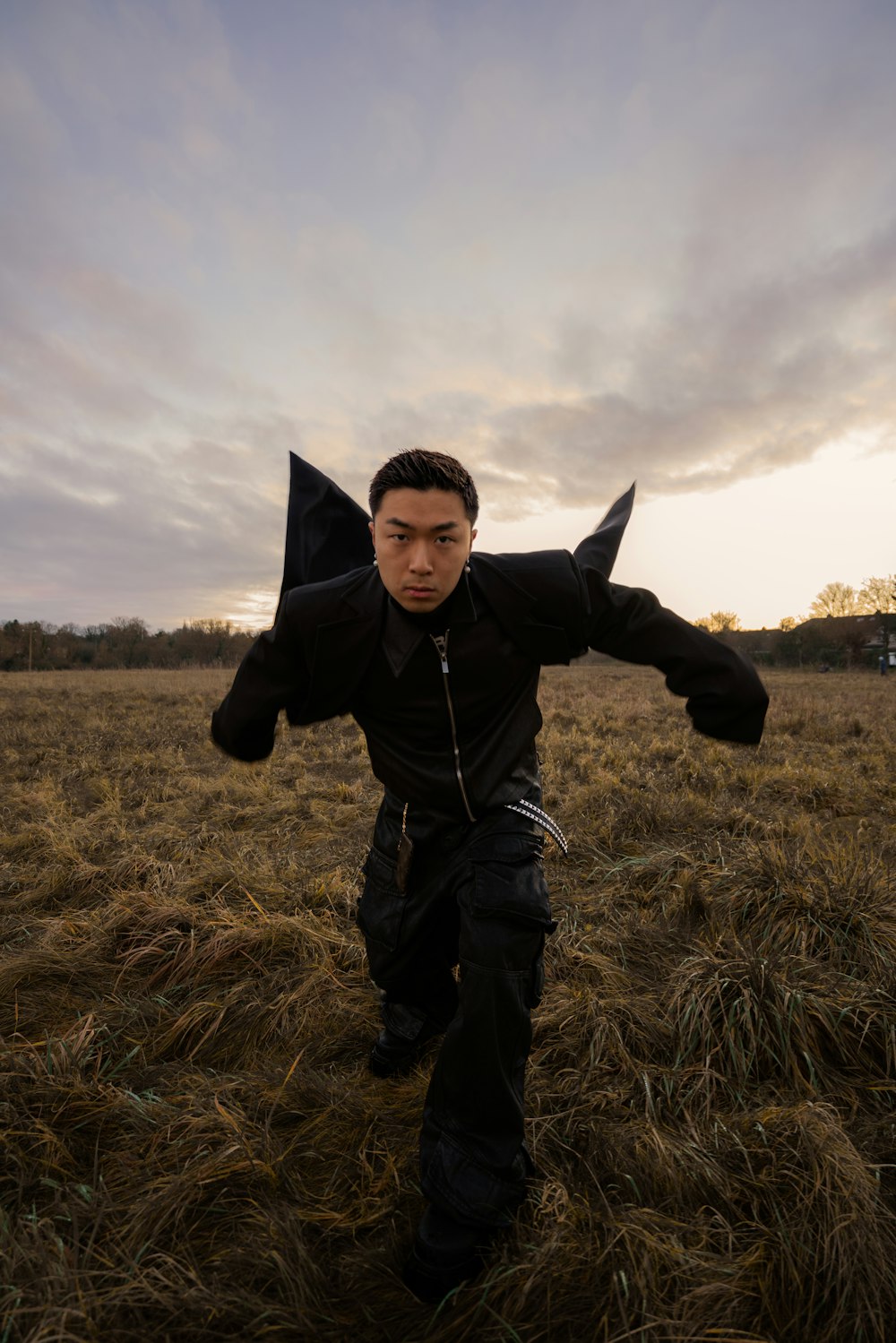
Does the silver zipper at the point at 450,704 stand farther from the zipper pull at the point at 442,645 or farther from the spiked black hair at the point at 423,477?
the spiked black hair at the point at 423,477

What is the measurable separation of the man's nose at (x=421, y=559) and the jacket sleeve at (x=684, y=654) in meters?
0.49

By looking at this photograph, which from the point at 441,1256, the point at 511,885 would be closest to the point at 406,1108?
the point at 441,1256

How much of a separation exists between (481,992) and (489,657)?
0.94 m

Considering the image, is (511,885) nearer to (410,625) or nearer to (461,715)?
(461,715)

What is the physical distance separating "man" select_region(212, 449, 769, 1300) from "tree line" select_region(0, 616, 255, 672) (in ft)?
189

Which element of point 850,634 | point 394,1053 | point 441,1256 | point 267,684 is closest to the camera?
point 441,1256

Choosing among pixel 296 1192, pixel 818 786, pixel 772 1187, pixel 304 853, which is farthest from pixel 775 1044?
pixel 818 786

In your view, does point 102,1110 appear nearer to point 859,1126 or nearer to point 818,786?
point 859,1126

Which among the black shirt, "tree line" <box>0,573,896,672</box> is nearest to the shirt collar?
the black shirt

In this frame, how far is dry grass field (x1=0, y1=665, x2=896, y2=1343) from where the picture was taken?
4.72 ft

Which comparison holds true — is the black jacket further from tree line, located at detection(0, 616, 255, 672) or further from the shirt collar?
tree line, located at detection(0, 616, 255, 672)

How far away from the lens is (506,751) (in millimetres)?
1957

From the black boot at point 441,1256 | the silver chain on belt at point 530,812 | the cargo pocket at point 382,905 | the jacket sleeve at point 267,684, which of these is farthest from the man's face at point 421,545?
the black boot at point 441,1256

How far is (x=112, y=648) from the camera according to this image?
66750 millimetres
